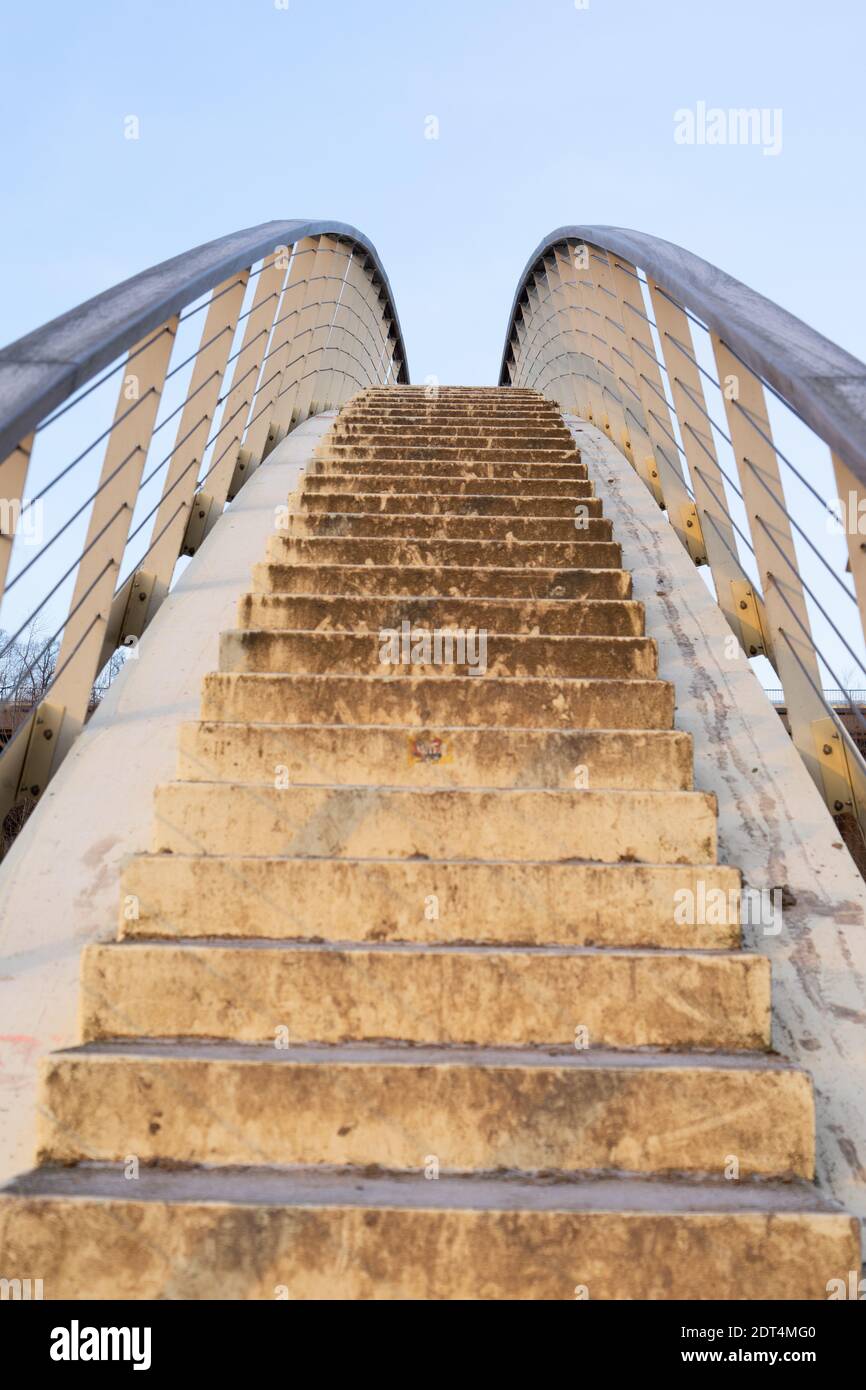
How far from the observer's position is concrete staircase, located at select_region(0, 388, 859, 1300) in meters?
1.86

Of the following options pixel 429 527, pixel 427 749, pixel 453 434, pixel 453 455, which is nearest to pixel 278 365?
pixel 453 434

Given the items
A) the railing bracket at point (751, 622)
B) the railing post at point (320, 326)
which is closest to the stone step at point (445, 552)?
the railing bracket at point (751, 622)

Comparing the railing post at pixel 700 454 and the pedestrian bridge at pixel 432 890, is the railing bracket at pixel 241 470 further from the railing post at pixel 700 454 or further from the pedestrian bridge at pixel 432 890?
the railing post at pixel 700 454

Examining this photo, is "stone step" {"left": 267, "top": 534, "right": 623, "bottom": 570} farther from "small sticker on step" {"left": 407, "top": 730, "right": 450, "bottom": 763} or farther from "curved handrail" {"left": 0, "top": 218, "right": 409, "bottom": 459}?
"small sticker on step" {"left": 407, "top": 730, "right": 450, "bottom": 763}

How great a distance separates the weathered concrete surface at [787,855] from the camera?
2.26 metres

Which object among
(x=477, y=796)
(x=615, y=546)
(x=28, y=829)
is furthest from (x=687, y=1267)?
(x=615, y=546)

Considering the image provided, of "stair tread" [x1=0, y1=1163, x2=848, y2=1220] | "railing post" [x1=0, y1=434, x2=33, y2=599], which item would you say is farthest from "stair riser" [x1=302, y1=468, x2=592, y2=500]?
"stair tread" [x1=0, y1=1163, x2=848, y2=1220]

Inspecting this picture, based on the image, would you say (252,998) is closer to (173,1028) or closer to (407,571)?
(173,1028)

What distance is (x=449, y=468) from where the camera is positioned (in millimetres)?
5254

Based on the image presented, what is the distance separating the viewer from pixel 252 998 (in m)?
2.31

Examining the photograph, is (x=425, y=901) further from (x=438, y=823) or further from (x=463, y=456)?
(x=463, y=456)

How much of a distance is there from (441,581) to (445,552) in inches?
12.1

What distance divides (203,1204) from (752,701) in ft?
7.81

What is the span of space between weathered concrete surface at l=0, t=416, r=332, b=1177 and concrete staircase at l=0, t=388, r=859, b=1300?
0.18 meters
